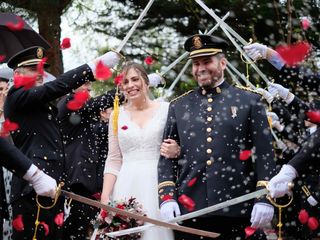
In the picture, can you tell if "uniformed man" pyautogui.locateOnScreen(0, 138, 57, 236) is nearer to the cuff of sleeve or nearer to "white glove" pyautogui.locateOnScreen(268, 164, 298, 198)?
the cuff of sleeve

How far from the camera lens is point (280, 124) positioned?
9.39 m

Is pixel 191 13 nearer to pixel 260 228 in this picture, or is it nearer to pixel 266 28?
pixel 266 28

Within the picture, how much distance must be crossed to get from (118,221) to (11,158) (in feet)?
4.26

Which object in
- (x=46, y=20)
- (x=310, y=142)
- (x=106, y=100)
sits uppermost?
(x=46, y=20)

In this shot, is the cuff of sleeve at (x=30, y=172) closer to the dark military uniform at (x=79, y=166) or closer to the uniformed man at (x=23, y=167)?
the uniformed man at (x=23, y=167)

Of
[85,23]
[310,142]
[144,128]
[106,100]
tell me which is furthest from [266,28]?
[310,142]

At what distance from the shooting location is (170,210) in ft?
18.8

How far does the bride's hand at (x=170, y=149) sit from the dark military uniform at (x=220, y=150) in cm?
5

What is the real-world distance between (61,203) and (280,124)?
12.2ft

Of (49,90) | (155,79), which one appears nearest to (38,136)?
(49,90)

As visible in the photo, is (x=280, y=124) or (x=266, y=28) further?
(x=266, y=28)

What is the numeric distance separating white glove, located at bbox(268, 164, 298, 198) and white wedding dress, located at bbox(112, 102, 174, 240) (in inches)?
47.2

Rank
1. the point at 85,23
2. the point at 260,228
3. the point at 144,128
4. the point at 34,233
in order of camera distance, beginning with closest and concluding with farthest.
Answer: the point at 260,228
the point at 34,233
the point at 144,128
the point at 85,23

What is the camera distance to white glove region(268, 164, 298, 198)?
5508 millimetres
